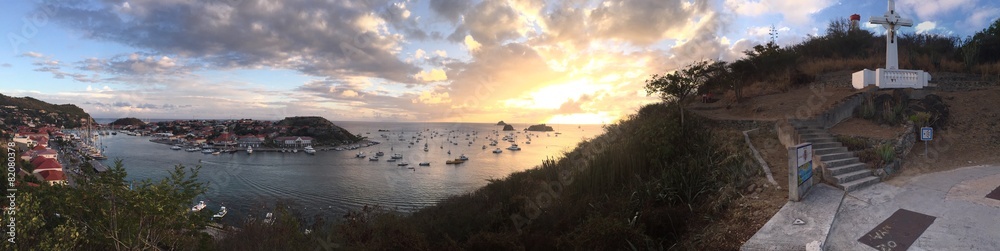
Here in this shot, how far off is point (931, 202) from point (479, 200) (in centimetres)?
977

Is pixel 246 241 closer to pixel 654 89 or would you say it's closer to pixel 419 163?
pixel 654 89

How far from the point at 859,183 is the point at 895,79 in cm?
→ 932

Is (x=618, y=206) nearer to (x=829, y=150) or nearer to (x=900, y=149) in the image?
(x=829, y=150)

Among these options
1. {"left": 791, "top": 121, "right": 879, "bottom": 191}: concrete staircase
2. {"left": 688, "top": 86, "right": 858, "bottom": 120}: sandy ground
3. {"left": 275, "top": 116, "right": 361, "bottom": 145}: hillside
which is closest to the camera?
{"left": 791, "top": 121, "right": 879, "bottom": 191}: concrete staircase

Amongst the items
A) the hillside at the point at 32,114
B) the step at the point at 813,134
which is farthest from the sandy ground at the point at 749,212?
the hillside at the point at 32,114

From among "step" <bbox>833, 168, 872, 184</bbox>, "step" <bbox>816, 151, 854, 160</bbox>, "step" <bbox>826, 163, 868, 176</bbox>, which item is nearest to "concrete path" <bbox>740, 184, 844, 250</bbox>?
"step" <bbox>833, 168, 872, 184</bbox>

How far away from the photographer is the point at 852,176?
7.05m

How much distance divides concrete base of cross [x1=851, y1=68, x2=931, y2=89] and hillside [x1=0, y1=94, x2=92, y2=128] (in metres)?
82.9

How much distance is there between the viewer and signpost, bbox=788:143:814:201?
5.85m

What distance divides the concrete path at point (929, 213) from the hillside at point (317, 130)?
8992 cm

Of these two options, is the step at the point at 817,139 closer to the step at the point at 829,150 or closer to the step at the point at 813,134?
the step at the point at 813,134

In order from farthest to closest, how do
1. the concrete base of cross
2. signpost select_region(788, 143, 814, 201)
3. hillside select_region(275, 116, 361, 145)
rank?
hillside select_region(275, 116, 361, 145) < the concrete base of cross < signpost select_region(788, 143, 814, 201)

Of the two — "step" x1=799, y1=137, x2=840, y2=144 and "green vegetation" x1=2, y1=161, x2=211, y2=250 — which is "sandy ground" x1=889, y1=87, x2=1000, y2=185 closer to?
"step" x1=799, y1=137, x2=840, y2=144

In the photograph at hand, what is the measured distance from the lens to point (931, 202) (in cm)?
586
